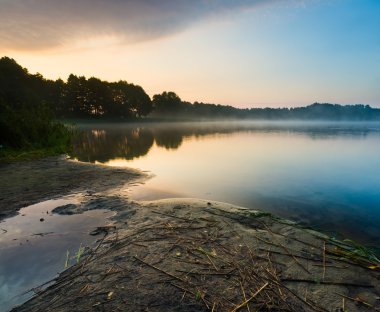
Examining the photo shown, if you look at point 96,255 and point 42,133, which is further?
point 42,133

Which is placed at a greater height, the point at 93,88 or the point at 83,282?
the point at 93,88

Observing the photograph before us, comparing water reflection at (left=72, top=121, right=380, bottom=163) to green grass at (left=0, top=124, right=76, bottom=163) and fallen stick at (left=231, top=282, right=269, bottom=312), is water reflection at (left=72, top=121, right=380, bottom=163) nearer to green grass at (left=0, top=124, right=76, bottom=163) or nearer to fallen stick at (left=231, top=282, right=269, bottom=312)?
green grass at (left=0, top=124, right=76, bottom=163)

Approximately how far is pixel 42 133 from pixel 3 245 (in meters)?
17.8

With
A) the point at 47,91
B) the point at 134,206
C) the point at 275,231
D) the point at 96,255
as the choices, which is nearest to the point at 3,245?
the point at 96,255

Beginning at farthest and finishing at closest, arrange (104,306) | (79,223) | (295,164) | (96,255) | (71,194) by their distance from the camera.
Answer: (295,164) < (71,194) < (79,223) < (96,255) < (104,306)

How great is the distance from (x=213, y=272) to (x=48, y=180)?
33.2 ft

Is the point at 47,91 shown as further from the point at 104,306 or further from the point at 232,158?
the point at 104,306

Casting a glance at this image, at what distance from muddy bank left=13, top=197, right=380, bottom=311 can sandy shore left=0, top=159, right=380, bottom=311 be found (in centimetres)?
2

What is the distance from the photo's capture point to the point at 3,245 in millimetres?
5973

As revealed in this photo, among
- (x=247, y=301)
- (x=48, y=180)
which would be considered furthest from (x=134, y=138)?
(x=247, y=301)

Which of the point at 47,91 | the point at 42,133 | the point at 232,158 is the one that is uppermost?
the point at 47,91

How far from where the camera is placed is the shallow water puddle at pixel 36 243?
4598 mm

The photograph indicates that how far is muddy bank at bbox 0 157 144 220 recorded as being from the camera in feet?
30.4

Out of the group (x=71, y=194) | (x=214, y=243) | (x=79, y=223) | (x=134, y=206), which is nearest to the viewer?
(x=214, y=243)
